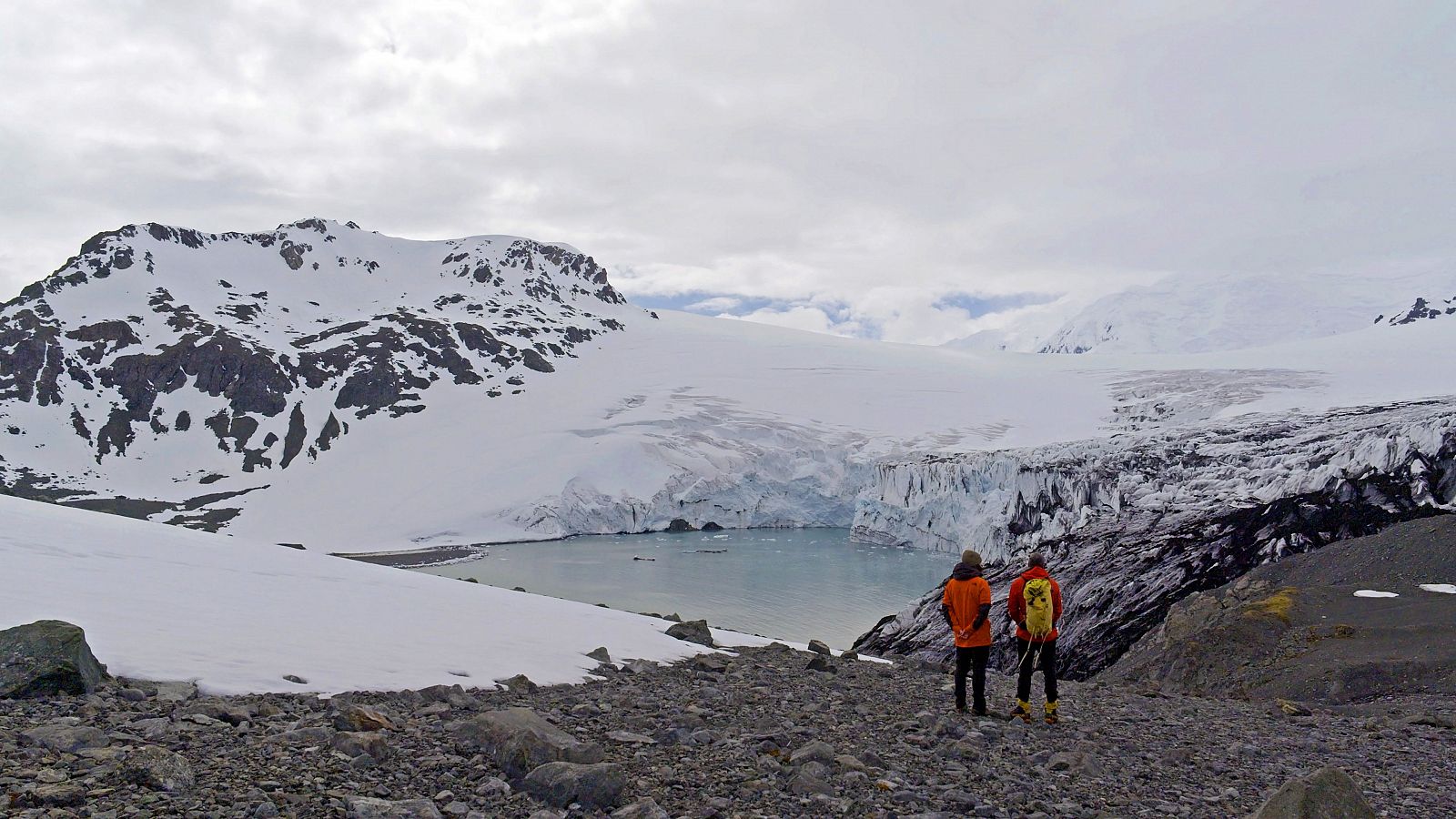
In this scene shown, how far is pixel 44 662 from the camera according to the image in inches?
160

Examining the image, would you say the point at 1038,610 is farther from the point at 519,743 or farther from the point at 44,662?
the point at 44,662

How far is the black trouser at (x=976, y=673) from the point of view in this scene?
254 inches

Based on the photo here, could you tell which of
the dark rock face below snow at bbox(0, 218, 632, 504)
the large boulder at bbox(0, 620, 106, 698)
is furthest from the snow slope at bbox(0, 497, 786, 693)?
the dark rock face below snow at bbox(0, 218, 632, 504)

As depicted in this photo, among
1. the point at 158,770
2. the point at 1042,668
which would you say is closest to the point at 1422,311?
the point at 1042,668

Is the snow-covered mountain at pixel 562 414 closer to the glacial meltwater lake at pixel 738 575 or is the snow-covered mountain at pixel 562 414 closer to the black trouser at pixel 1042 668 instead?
the glacial meltwater lake at pixel 738 575

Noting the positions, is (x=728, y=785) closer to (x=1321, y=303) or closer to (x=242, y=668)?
(x=242, y=668)

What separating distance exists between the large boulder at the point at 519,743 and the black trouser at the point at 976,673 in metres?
3.54

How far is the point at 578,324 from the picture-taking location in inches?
3674

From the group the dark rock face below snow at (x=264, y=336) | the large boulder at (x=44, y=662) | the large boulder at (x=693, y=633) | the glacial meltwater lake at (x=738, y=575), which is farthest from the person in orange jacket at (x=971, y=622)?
the dark rock face below snow at (x=264, y=336)

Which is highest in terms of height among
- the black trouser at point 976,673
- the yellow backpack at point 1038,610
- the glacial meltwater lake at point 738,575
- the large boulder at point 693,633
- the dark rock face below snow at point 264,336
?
the dark rock face below snow at point 264,336

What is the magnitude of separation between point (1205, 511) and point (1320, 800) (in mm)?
14961

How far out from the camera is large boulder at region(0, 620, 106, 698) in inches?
157

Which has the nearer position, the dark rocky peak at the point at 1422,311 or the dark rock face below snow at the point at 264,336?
the dark rock face below snow at the point at 264,336

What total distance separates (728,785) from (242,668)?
315 centimetres
